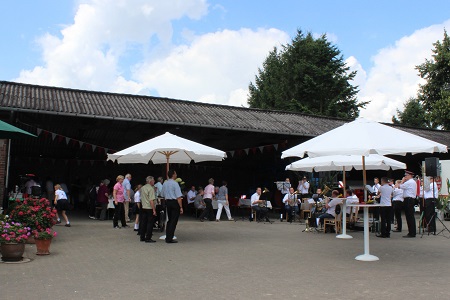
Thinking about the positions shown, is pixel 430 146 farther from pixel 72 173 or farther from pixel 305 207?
pixel 72 173

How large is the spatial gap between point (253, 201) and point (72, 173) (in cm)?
1019

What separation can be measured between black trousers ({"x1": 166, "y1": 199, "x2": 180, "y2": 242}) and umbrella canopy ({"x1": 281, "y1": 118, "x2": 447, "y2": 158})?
301 cm

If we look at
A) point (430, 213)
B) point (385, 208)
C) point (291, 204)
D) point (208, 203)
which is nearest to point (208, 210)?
point (208, 203)

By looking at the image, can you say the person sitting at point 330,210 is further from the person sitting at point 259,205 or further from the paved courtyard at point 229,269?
the person sitting at point 259,205

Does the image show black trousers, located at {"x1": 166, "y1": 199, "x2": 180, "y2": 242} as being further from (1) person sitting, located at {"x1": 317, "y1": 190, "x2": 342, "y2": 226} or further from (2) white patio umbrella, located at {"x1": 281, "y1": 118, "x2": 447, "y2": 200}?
(1) person sitting, located at {"x1": 317, "y1": 190, "x2": 342, "y2": 226}

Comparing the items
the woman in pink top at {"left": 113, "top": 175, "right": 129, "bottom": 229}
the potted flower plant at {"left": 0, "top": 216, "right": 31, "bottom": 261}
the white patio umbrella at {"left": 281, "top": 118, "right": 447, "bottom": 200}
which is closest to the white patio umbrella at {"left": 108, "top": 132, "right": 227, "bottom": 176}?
the woman in pink top at {"left": 113, "top": 175, "right": 129, "bottom": 229}

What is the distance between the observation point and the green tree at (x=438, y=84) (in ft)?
97.9

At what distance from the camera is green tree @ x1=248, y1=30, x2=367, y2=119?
37.6m

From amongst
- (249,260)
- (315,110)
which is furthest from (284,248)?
(315,110)

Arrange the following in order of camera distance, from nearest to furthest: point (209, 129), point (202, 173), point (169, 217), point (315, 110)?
1. point (169, 217)
2. point (209, 129)
3. point (202, 173)
4. point (315, 110)

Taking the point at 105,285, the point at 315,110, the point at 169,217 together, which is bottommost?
the point at 105,285

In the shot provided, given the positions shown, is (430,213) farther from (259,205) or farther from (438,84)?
(438,84)

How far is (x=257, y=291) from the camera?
5238 mm

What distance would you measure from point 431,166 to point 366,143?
19.2 ft
